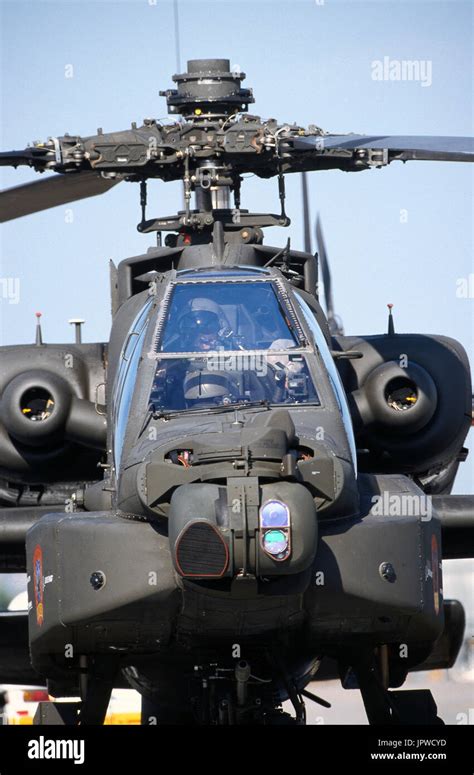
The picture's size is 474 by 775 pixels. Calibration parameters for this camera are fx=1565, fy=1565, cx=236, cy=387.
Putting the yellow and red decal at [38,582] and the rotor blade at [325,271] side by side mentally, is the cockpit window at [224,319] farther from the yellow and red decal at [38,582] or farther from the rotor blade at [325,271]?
the rotor blade at [325,271]

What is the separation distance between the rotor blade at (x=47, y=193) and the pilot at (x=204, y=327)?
3282 mm

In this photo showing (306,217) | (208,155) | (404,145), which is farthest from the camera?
(306,217)

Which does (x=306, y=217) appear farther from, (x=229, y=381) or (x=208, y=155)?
(x=229, y=381)

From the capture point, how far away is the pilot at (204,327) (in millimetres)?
8648

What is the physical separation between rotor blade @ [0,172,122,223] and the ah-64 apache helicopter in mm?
1149

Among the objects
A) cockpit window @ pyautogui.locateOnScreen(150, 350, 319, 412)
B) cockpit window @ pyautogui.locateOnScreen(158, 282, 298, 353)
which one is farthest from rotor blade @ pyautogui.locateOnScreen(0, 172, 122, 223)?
cockpit window @ pyautogui.locateOnScreen(150, 350, 319, 412)

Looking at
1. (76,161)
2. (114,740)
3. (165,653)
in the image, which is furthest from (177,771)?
(76,161)

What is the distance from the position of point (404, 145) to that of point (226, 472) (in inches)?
143

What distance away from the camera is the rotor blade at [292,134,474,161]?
380 inches

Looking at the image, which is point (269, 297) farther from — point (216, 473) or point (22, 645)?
point (22, 645)

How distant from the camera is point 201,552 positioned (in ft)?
23.1

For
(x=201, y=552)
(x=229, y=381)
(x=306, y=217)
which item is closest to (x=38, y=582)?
(x=201, y=552)

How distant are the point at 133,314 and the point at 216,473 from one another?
2667 mm

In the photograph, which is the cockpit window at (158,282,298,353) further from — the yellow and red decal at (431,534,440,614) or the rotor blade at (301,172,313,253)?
the rotor blade at (301,172,313,253)
